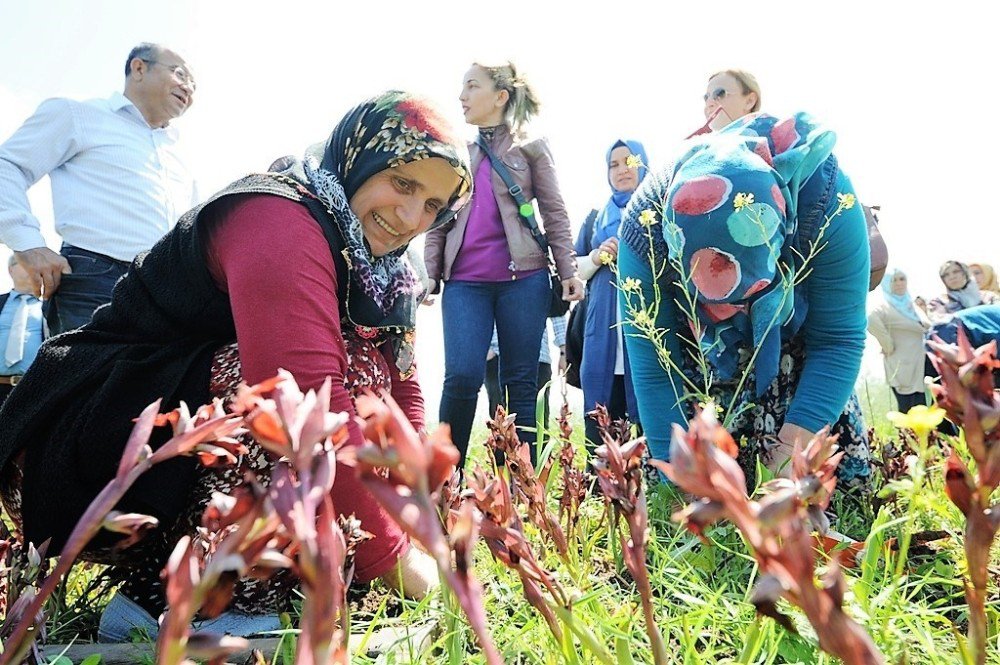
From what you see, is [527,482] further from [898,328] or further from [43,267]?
[898,328]

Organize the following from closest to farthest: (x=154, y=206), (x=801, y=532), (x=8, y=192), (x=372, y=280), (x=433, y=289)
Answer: (x=801, y=532)
(x=372, y=280)
(x=8, y=192)
(x=154, y=206)
(x=433, y=289)

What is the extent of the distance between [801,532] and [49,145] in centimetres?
356

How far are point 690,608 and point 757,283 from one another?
982mm

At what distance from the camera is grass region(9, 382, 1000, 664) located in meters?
1.04

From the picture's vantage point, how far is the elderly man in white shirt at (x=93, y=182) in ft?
10.0

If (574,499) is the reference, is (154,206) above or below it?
above

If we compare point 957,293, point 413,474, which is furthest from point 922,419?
point 957,293

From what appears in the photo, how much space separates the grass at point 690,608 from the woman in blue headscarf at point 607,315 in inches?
44.6

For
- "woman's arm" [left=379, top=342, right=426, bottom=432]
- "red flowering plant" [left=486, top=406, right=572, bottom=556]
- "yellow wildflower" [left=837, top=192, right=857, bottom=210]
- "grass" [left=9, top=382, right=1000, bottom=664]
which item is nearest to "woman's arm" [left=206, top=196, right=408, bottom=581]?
"grass" [left=9, top=382, right=1000, bottom=664]

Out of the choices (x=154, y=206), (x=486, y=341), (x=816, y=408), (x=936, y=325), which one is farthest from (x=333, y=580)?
(x=936, y=325)

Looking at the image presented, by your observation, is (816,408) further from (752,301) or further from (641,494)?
(641,494)

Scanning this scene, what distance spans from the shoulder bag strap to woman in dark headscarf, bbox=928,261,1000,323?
3973 mm

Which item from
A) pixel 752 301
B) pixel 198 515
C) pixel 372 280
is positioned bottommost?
pixel 198 515

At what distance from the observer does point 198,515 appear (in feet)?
5.67
